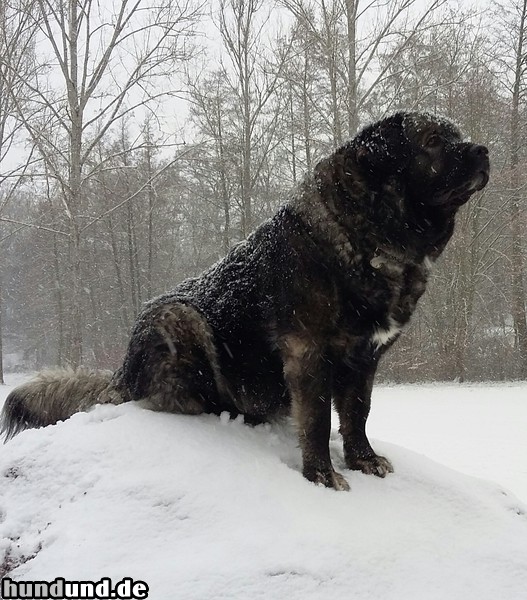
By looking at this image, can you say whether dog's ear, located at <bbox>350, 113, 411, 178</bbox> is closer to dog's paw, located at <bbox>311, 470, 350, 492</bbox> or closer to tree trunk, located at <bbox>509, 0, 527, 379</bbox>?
dog's paw, located at <bbox>311, 470, 350, 492</bbox>

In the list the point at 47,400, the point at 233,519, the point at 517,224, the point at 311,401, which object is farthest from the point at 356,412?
the point at 517,224

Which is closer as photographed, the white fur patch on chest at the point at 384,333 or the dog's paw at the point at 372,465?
the white fur patch on chest at the point at 384,333

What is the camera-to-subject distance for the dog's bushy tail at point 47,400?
320cm

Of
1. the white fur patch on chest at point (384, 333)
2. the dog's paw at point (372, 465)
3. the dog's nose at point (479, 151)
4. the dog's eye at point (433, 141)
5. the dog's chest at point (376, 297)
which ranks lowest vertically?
the dog's paw at point (372, 465)

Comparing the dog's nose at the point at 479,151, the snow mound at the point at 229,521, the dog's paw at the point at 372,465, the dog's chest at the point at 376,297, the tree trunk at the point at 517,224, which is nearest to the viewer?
the snow mound at the point at 229,521

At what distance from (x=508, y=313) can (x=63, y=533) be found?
908 inches

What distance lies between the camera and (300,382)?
8.52ft

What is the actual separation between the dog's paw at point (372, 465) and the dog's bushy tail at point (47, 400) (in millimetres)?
1426

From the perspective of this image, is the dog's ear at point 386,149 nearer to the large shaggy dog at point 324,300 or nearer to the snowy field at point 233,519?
the large shaggy dog at point 324,300

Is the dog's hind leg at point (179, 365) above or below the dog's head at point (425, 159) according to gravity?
below

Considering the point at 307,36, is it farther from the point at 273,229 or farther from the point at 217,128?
the point at 273,229

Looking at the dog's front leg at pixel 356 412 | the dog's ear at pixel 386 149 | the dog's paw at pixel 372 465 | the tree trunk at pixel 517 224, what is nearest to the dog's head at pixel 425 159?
the dog's ear at pixel 386 149

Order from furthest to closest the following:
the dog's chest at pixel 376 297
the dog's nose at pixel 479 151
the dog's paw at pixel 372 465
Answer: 1. the dog's paw at pixel 372 465
2. the dog's chest at pixel 376 297
3. the dog's nose at pixel 479 151

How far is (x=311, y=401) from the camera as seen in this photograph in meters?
2.59
